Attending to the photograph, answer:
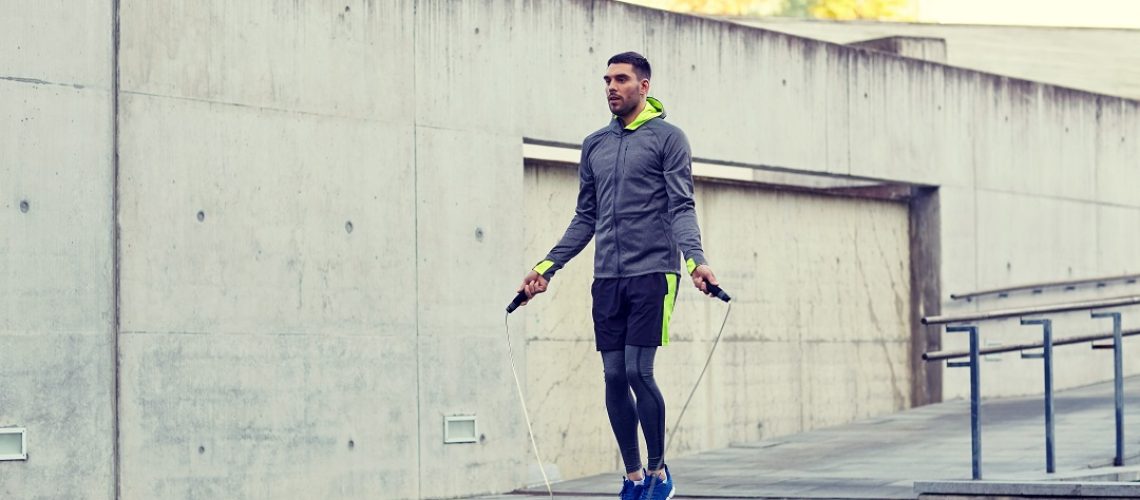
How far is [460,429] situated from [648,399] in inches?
176

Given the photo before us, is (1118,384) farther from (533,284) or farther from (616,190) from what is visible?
(533,284)

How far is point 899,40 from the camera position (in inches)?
682

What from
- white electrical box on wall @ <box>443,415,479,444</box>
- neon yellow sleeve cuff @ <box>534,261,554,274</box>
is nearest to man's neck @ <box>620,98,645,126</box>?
neon yellow sleeve cuff @ <box>534,261,554,274</box>

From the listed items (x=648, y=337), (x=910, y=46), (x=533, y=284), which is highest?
(x=910, y=46)

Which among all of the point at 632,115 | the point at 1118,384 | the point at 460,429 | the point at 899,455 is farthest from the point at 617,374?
the point at 899,455

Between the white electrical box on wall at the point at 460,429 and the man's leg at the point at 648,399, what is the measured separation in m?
4.27

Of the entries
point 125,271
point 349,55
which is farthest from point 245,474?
point 349,55

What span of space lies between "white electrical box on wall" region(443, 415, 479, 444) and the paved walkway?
0.47 m

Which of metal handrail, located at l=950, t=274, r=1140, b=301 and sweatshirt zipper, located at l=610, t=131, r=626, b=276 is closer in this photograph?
sweatshirt zipper, located at l=610, t=131, r=626, b=276

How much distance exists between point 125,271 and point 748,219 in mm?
5990

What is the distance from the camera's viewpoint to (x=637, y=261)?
7.53 meters

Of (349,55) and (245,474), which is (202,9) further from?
(245,474)

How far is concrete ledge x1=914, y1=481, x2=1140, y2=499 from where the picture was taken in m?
8.06

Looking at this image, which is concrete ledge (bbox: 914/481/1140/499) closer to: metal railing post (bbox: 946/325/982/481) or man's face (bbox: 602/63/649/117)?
metal railing post (bbox: 946/325/982/481)
